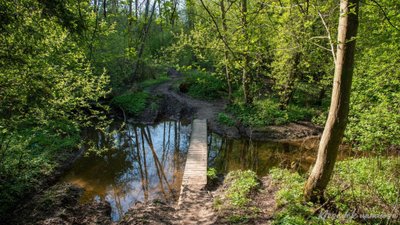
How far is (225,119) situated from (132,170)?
20.3ft

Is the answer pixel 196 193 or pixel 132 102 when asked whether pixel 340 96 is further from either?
pixel 132 102

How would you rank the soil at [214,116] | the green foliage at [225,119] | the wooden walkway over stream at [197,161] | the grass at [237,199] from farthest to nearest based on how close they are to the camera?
the green foliage at [225,119]
the soil at [214,116]
the wooden walkway over stream at [197,161]
the grass at [237,199]

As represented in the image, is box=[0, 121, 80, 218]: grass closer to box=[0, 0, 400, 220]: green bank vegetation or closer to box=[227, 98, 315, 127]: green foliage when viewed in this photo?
box=[0, 0, 400, 220]: green bank vegetation

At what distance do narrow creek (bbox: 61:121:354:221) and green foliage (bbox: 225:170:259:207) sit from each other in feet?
5.12

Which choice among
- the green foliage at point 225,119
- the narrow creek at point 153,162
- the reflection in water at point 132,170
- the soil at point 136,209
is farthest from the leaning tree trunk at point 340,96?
the green foliage at point 225,119

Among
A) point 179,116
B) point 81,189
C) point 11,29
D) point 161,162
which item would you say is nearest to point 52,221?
point 81,189

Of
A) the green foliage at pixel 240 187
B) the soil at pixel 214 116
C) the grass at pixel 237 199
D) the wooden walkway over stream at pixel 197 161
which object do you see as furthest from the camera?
the soil at pixel 214 116

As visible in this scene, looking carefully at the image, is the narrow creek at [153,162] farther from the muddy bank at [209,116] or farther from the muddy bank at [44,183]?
the muddy bank at [209,116]

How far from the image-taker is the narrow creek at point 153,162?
860 centimetres

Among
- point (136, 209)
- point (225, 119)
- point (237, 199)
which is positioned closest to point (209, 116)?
point (225, 119)

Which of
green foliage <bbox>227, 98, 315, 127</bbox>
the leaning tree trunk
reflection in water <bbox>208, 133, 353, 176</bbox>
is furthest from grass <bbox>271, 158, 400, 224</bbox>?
green foliage <bbox>227, 98, 315, 127</bbox>

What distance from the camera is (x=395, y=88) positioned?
8.02 meters

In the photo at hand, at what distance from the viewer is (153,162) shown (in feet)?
36.4

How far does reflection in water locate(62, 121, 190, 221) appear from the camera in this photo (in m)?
8.48
